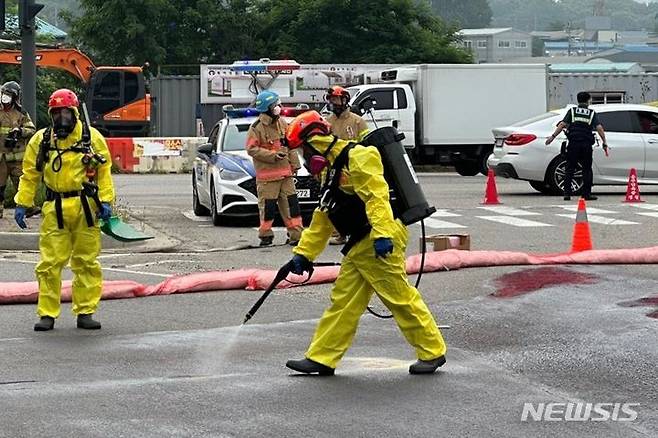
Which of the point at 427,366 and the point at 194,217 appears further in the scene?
the point at 194,217

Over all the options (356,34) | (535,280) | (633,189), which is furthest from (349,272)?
(356,34)

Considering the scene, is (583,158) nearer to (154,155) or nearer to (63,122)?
(63,122)

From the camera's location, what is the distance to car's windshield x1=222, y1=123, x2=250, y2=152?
19172 mm

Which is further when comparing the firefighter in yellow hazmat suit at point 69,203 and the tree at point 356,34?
the tree at point 356,34

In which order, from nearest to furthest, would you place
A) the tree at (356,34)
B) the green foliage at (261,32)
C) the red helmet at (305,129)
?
the red helmet at (305,129) → the tree at (356,34) → the green foliage at (261,32)

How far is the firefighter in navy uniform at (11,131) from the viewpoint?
59.6ft

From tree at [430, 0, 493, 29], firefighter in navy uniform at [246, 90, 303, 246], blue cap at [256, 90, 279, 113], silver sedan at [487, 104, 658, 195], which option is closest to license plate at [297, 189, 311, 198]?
firefighter in navy uniform at [246, 90, 303, 246]

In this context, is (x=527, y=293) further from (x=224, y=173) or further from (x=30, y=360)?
(x=224, y=173)

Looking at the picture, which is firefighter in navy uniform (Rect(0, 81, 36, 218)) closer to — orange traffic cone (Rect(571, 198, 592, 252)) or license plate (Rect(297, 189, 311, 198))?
license plate (Rect(297, 189, 311, 198))

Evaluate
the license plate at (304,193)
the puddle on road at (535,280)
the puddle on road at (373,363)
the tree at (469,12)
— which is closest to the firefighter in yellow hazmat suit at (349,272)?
the puddle on road at (373,363)

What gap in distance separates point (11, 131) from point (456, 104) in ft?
54.0

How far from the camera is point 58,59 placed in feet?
125

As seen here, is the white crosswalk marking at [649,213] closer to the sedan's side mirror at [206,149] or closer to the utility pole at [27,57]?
the sedan's side mirror at [206,149]

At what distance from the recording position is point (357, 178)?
8289 millimetres
